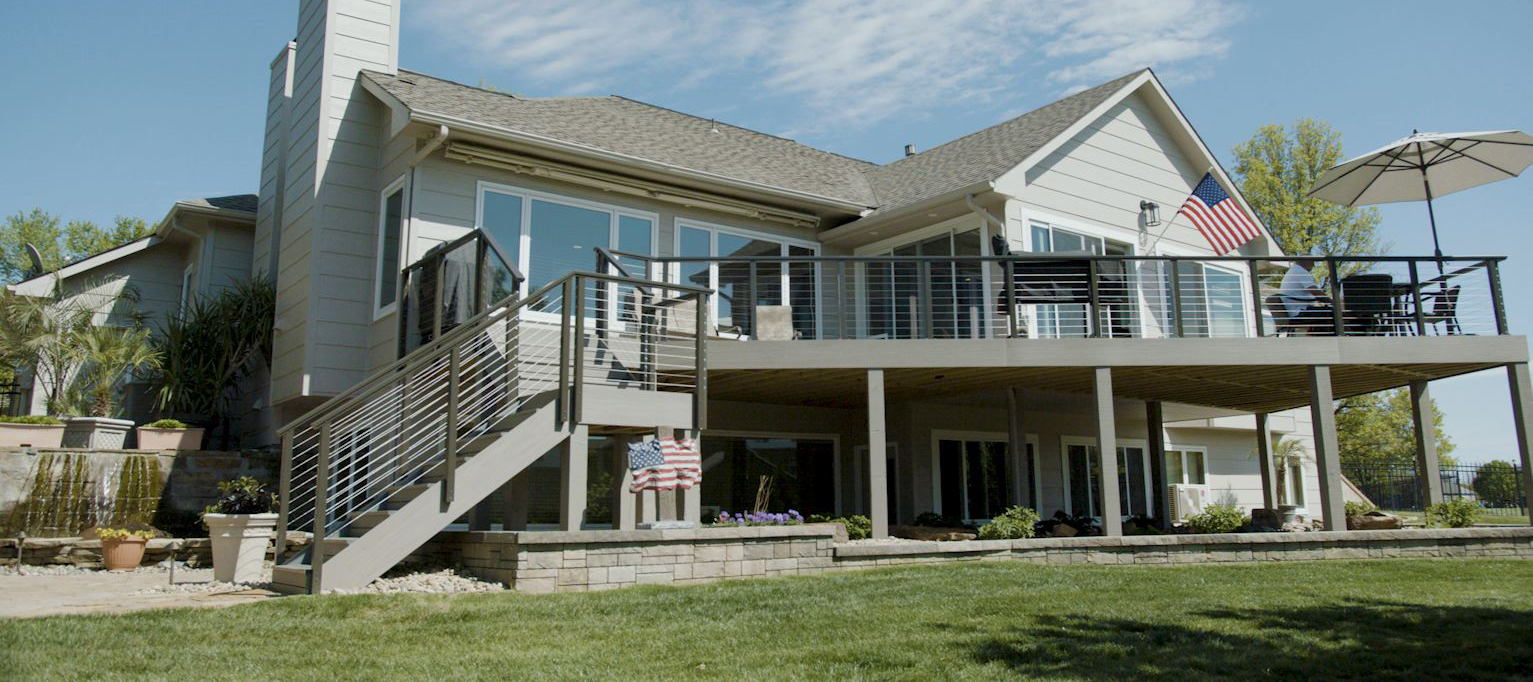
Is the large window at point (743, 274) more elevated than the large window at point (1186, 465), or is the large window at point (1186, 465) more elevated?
the large window at point (743, 274)

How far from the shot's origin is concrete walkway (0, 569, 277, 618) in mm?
7359

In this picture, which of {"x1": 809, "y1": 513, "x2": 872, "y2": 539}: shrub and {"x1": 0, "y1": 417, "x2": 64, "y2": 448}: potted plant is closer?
{"x1": 809, "y1": 513, "x2": 872, "y2": 539}: shrub

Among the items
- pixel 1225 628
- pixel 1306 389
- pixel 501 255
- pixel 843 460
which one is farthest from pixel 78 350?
pixel 1306 389

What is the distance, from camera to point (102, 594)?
836cm

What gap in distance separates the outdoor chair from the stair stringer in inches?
432

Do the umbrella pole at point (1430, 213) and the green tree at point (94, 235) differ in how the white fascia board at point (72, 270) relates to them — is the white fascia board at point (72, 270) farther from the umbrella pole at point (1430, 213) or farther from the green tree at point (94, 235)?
the green tree at point (94, 235)

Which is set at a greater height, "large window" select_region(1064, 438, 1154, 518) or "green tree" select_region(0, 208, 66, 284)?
"green tree" select_region(0, 208, 66, 284)

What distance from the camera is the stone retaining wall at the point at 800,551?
28.6ft

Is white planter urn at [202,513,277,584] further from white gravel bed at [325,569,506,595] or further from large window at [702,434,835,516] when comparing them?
large window at [702,434,835,516]

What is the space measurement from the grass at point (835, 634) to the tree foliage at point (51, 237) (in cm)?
3506

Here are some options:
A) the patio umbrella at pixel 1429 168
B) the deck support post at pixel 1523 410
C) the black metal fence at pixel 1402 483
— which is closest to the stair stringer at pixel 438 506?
the patio umbrella at pixel 1429 168

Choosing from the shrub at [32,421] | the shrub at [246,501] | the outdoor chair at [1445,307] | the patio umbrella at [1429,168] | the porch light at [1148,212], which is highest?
the porch light at [1148,212]

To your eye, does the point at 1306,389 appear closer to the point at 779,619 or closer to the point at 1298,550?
the point at 1298,550

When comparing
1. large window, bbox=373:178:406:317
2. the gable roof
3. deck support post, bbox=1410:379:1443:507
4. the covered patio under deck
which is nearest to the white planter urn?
large window, bbox=373:178:406:317
